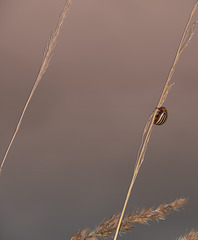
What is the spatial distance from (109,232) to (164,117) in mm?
657

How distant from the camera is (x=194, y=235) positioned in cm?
54

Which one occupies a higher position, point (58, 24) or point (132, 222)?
point (58, 24)

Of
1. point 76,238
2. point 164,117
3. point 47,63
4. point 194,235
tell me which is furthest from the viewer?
point 164,117

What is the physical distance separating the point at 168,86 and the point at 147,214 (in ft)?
0.81

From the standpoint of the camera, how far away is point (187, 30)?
0.67 m

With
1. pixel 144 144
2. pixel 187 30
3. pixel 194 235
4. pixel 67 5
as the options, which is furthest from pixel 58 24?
pixel 194 235

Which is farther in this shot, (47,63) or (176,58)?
(47,63)

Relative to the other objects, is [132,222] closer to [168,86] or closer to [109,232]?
[109,232]

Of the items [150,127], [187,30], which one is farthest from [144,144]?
[187,30]

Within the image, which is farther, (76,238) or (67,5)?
(67,5)

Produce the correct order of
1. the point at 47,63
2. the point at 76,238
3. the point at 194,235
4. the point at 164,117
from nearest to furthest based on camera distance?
the point at 194,235 < the point at 76,238 < the point at 47,63 < the point at 164,117

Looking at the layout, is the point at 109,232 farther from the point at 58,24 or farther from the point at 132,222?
the point at 58,24

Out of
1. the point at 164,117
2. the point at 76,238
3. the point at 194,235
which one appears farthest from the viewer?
the point at 164,117

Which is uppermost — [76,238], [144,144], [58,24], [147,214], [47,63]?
[58,24]
